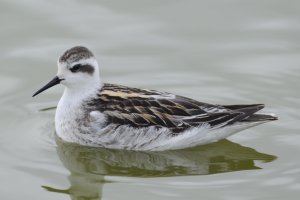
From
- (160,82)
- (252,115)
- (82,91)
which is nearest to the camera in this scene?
(252,115)

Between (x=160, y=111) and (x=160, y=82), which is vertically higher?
(x=160, y=82)

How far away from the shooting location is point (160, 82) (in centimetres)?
1548

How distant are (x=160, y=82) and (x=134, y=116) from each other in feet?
7.79

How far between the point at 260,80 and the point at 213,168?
2958mm

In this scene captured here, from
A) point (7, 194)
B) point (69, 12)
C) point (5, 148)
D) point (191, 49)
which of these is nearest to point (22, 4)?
point (69, 12)

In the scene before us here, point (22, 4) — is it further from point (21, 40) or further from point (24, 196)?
Result: point (24, 196)

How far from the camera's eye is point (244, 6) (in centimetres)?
1767

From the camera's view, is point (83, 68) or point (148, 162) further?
point (83, 68)

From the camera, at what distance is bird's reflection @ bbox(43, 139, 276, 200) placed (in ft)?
42.0

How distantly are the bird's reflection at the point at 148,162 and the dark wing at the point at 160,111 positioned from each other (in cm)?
50

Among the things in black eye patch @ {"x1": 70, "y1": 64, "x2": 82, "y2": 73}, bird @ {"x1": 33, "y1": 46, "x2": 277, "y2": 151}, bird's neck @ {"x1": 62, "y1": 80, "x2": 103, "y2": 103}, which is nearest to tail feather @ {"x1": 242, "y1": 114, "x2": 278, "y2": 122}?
bird @ {"x1": 33, "y1": 46, "x2": 277, "y2": 151}

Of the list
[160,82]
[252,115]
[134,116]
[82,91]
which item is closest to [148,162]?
[134,116]

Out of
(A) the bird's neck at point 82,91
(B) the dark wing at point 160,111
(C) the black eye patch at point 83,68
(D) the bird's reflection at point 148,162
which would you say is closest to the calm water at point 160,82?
(D) the bird's reflection at point 148,162

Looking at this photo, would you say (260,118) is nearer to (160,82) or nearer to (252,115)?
(252,115)
